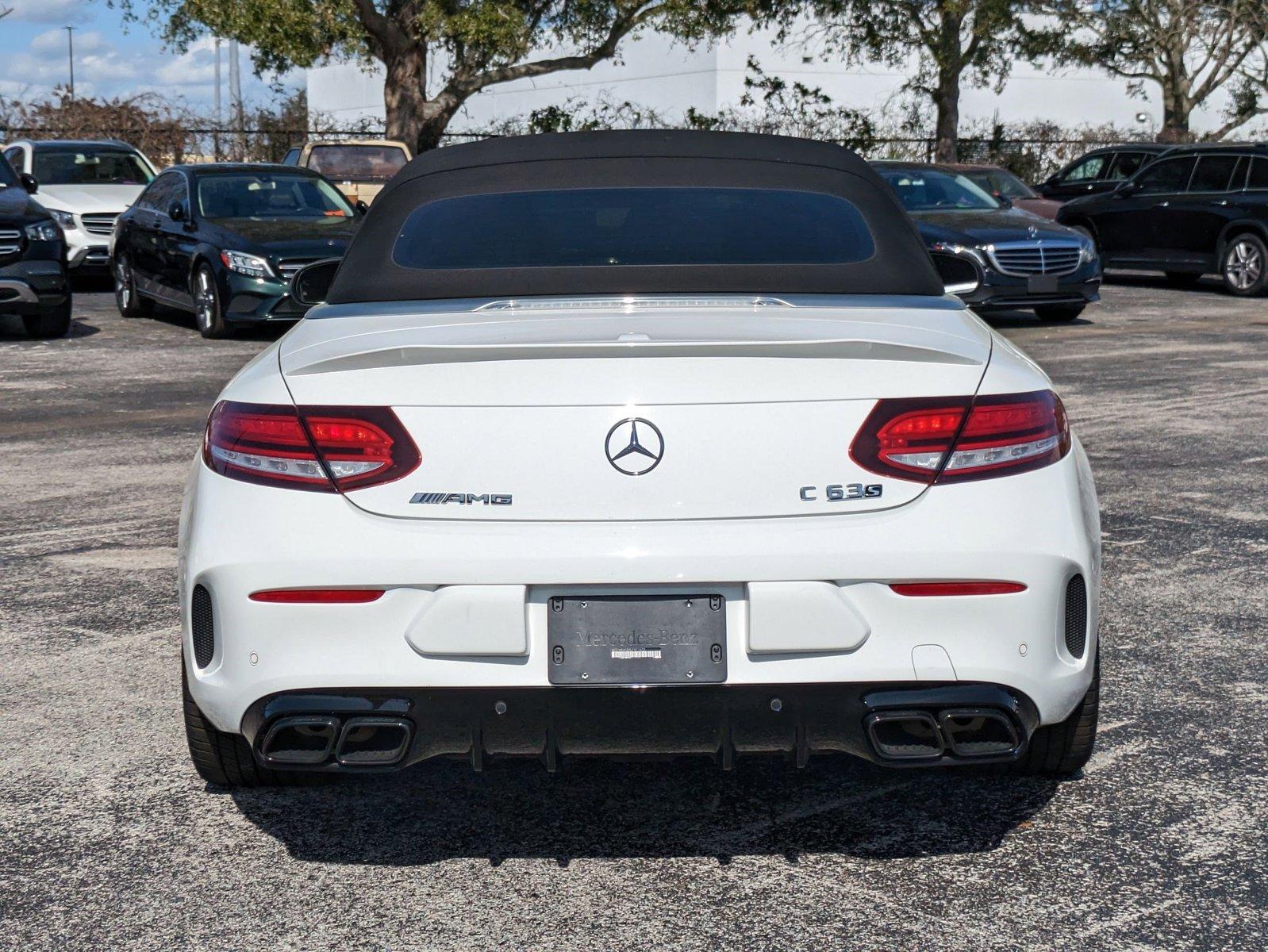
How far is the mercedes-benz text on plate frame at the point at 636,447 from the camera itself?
10.1 ft

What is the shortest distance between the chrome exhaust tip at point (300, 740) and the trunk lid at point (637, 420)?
1.46ft

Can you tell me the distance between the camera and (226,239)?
1442cm

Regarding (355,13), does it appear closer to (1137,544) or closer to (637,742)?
(1137,544)

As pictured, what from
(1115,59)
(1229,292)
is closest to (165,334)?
(1229,292)

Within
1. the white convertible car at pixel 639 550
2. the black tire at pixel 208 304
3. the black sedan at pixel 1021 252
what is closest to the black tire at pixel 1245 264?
the black sedan at pixel 1021 252

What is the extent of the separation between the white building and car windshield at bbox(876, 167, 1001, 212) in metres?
19.9

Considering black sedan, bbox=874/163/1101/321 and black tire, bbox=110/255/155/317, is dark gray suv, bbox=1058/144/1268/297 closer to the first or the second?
black sedan, bbox=874/163/1101/321

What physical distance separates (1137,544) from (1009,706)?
3561 millimetres

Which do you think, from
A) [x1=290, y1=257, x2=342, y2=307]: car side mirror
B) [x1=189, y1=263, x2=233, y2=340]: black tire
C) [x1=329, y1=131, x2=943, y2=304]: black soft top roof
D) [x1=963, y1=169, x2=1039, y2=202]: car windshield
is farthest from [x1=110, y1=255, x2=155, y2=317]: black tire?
[x1=329, y1=131, x2=943, y2=304]: black soft top roof

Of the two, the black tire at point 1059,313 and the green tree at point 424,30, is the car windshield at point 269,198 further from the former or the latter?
the green tree at point 424,30

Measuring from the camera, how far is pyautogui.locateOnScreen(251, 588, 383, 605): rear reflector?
3.12m

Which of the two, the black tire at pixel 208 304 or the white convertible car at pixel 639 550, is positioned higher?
the white convertible car at pixel 639 550

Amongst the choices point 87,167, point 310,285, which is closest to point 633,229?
point 310,285

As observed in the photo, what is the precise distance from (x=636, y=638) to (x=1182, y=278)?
20.2m
